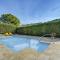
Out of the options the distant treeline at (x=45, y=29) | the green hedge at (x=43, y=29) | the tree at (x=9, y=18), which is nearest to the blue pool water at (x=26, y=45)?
the distant treeline at (x=45, y=29)

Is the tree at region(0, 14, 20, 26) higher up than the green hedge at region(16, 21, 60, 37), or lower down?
higher up

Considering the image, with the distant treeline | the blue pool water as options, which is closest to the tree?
the distant treeline

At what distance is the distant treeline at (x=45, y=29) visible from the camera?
1600cm

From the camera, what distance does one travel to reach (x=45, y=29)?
17.9 m

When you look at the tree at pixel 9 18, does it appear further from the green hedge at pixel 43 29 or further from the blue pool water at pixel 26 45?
the blue pool water at pixel 26 45

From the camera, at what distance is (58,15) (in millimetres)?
21391

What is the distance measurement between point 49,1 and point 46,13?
9.01 feet

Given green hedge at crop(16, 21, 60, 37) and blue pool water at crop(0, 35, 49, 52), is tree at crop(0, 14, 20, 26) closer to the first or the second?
green hedge at crop(16, 21, 60, 37)

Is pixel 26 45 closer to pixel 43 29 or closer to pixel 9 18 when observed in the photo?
pixel 43 29

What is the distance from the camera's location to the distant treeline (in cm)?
1600

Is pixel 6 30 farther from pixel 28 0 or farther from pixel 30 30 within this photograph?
pixel 28 0

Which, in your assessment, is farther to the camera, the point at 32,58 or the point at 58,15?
the point at 58,15

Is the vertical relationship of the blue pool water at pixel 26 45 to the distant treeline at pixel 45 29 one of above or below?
below

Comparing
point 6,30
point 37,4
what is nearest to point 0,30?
point 6,30
